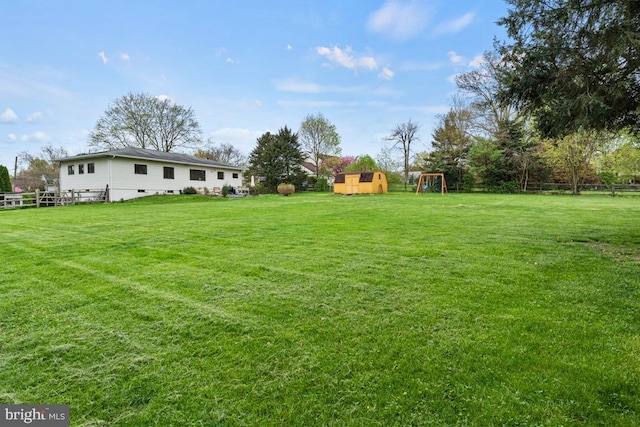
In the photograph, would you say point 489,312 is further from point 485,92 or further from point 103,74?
point 485,92

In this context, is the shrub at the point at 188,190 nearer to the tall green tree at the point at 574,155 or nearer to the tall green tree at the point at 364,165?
the tall green tree at the point at 364,165

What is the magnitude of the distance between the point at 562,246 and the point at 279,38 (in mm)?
13989

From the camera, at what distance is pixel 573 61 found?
4.79 m

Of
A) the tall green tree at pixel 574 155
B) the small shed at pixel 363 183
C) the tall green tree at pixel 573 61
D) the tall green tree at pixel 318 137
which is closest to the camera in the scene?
the tall green tree at pixel 573 61

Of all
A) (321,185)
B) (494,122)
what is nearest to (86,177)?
(321,185)

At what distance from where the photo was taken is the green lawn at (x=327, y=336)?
5.40 feet

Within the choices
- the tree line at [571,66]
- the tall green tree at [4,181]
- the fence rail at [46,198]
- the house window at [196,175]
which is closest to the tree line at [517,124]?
the tree line at [571,66]

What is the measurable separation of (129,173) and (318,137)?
2110cm

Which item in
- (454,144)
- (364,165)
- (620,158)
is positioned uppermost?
(454,144)

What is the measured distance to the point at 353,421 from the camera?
1.55 meters

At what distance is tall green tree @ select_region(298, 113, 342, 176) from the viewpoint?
35500 millimetres

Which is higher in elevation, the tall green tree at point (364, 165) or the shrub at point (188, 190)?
the tall green tree at point (364, 165)

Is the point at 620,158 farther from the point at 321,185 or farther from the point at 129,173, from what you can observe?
the point at 129,173

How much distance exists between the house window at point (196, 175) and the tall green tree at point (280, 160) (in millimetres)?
8513
